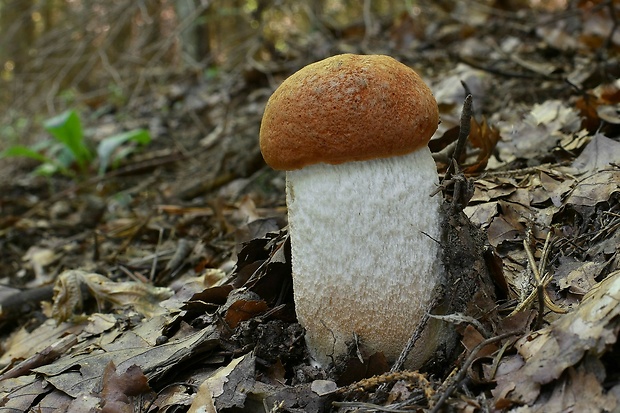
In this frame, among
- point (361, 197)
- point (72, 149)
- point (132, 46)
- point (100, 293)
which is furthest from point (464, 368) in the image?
point (132, 46)

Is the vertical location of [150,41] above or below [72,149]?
above

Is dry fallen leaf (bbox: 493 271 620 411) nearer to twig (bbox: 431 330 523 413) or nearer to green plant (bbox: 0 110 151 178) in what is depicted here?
twig (bbox: 431 330 523 413)

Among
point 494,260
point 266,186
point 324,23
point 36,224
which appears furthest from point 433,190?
point 324,23

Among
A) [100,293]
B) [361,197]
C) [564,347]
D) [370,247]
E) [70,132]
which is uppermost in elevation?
[361,197]

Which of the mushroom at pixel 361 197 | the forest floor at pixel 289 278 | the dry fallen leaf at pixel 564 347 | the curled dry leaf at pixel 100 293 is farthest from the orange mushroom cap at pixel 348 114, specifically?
the curled dry leaf at pixel 100 293

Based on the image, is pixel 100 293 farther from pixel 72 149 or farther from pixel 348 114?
pixel 72 149

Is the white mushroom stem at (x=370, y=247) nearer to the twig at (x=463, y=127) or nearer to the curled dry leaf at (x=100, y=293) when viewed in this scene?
the twig at (x=463, y=127)

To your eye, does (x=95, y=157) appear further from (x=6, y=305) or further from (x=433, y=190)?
(x=433, y=190)

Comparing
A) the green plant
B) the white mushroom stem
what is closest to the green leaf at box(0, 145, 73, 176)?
the green plant
